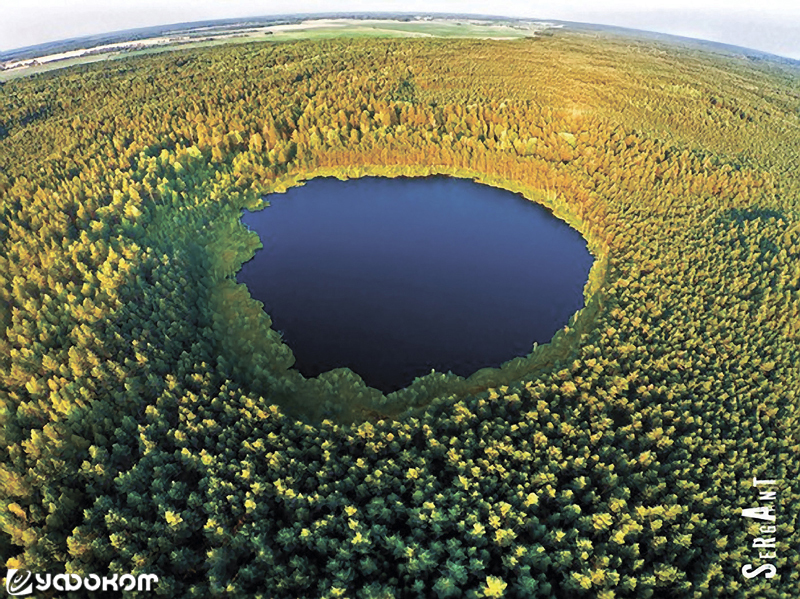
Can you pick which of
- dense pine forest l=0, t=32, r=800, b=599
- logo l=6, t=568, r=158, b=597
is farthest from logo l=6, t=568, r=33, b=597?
dense pine forest l=0, t=32, r=800, b=599

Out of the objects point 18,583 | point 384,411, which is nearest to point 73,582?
point 18,583

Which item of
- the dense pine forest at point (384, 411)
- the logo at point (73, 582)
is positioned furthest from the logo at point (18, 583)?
the dense pine forest at point (384, 411)

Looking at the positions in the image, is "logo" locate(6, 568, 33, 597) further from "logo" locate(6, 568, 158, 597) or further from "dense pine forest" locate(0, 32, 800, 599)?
"dense pine forest" locate(0, 32, 800, 599)

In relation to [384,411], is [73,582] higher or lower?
lower

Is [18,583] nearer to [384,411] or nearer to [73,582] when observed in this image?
[73,582]

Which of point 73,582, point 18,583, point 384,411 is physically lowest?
point 73,582

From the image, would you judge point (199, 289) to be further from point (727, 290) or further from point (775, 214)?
point (775, 214)

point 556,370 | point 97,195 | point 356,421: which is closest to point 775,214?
point 556,370
